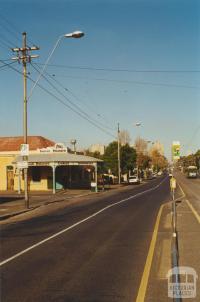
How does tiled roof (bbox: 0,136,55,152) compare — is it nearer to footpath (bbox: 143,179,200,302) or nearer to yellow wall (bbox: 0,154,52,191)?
yellow wall (bbox: 0,154,52,191)

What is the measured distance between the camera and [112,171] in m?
79.4

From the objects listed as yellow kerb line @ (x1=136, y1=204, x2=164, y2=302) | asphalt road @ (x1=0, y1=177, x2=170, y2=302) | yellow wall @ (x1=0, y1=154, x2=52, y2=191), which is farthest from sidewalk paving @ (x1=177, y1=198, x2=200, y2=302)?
yellow wall @ (x1=0, y1=154, x2=52, y2=191)

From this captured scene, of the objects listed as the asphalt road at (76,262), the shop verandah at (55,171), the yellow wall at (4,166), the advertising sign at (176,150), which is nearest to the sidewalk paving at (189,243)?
the asphalt road at (76,262)

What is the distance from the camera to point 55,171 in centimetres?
5359

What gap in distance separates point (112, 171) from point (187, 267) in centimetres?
6910

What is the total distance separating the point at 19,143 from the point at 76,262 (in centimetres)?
4987

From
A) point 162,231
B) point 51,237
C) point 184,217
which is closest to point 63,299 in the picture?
point 51,237

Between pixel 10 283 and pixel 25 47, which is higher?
pixel 25 47

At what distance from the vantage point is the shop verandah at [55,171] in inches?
1882

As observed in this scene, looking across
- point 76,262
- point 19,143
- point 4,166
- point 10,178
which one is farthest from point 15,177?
point 76,262

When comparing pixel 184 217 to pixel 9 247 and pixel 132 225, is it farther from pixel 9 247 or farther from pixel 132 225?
pixel 9 247

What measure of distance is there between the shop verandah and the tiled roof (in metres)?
5.19

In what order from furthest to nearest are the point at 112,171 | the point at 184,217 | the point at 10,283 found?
1. the point at 112,171
2. the point at 184,217
3. the point at 10,283

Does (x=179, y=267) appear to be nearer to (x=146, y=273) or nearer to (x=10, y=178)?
(x=146, y=273)
